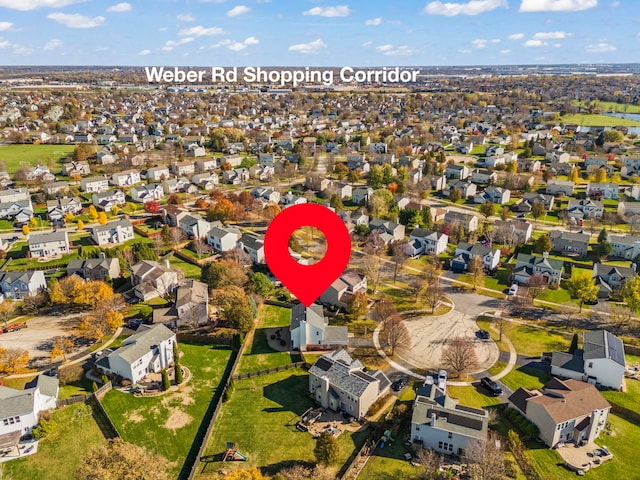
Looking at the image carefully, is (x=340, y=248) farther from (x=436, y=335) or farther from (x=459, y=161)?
(x=459, y=161)

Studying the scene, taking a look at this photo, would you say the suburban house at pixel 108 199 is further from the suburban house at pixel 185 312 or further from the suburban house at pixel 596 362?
the suburban house at pixel 596 362

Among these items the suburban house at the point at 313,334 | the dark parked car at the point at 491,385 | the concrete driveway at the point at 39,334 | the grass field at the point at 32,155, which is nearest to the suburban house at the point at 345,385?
the suburban house at the point at 313,334

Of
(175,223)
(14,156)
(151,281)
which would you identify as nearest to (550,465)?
(151,281)

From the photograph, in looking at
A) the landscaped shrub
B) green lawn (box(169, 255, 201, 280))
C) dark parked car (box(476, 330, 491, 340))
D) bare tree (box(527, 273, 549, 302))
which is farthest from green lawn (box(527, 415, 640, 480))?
green lawn (box(169, 255, 201, 280))

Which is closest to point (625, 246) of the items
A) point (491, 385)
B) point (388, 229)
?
point (388, 229)

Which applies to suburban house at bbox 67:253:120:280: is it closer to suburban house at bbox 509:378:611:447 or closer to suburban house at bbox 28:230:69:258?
suburban house at bbox 28:230:69:258

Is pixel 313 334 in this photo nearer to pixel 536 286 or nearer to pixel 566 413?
pixel 566 413
